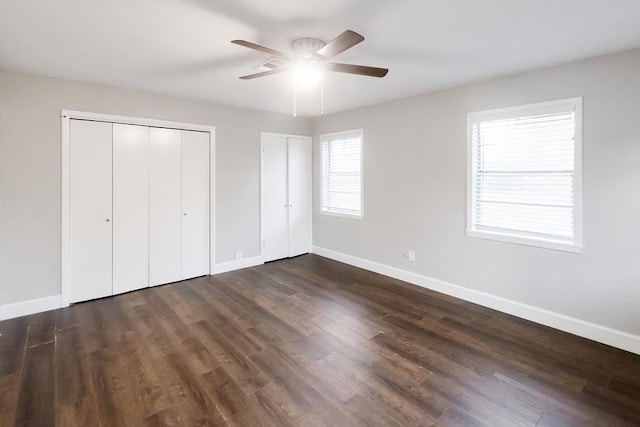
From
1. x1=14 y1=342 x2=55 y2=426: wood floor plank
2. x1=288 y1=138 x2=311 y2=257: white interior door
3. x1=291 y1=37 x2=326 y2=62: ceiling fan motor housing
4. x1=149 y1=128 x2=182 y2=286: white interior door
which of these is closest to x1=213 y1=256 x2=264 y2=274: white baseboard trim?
x1=149 y1=128 x2=182 y2=286: white interior door

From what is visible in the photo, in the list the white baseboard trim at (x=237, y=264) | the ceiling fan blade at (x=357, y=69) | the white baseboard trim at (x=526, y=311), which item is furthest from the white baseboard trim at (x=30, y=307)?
the white baseboard trim at (x=526, y=311)

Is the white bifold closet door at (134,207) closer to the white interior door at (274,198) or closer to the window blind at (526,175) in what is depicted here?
the white interior door at (274,198)

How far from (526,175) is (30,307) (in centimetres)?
532

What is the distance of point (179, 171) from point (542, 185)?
14.0 feet

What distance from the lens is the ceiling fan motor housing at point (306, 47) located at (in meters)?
2.45

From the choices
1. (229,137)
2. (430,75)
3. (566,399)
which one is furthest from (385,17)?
(229,137)

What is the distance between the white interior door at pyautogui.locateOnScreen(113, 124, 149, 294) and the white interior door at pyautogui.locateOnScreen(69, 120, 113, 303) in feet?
0.26

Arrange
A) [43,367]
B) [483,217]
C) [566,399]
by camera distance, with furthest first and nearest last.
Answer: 1. [483,217]
2. [43,367]
3. [566,399]

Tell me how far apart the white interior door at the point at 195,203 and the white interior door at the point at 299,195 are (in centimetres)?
151

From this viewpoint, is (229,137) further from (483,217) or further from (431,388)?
(431,388)

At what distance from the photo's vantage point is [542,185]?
10.3ft

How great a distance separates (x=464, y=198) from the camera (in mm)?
3740

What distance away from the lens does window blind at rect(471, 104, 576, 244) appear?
2996mm

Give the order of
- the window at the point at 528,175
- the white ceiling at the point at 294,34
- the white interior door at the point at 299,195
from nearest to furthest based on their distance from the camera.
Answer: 1. the white ceiling at the point at 294,34
2. the window at the point at 528,175
3. the white interior door at the point at 299,195
